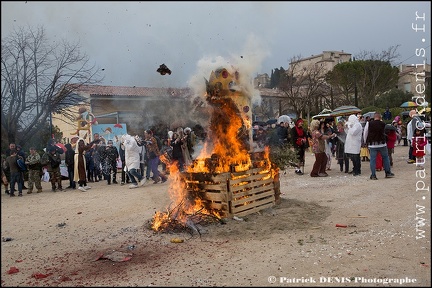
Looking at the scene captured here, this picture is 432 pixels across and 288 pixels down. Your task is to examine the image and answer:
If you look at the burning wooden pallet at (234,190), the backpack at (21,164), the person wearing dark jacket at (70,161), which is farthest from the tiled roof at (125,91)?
the backpack at (21,164)

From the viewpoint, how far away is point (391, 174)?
997 cm

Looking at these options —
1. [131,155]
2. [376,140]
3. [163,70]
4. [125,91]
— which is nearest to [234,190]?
[163,70]

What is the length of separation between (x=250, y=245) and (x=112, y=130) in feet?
41.4

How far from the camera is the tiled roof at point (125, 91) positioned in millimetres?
10746

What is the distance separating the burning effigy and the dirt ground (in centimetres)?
28

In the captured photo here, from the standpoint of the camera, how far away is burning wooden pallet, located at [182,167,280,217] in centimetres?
642

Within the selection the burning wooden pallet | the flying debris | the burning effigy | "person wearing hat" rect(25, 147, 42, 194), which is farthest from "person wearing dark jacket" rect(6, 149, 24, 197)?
the burning wooden pallet

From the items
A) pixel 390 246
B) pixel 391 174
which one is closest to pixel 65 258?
pixel 390 246

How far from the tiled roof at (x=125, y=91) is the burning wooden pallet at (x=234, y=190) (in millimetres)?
2703

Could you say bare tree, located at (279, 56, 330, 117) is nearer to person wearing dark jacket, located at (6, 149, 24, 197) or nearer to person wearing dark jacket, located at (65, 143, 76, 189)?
person wearing dark jacket, located at (65, 143, 76, 189)

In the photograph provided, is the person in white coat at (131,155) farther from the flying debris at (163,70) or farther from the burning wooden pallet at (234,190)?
the burning wooden pallet at (234,190)

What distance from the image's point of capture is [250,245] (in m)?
5.27

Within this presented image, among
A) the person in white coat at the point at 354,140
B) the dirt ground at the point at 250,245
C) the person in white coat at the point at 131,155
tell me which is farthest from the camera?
the person in white coat at the point at 131,155

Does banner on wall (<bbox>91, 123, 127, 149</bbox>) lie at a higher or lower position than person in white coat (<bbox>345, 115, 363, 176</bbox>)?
higher
